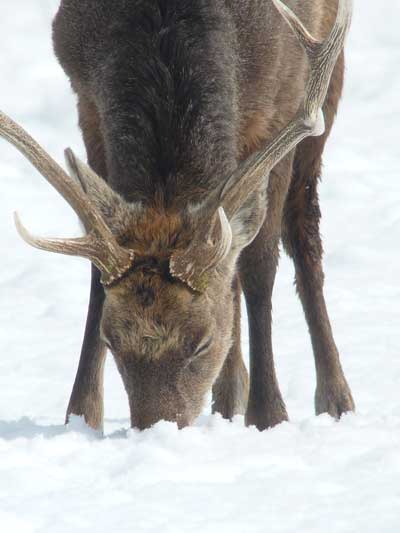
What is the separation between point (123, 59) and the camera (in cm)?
580

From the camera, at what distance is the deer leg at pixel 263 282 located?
646 cm

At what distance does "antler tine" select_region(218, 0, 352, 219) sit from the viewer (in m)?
5.16

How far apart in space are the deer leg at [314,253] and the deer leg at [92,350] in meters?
1.43

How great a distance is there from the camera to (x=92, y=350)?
255 inches

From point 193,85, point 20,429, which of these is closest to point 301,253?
point 193,85

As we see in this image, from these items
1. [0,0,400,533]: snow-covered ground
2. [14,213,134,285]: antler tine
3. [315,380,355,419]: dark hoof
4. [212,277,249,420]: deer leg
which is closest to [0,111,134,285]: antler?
[14,213,134,285]: antler tine

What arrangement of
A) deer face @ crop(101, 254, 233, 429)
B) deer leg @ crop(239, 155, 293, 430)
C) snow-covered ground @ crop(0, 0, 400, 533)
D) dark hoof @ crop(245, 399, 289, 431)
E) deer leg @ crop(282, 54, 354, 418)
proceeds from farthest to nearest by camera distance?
deer leg @ crop(282, 54, 354, 418) < deer leg @ crop(239, 155, 293, 430) < dark hoof @ crop(245, 399, 289, 431) < deer face @ crop(101, 254, 233, 429) < snow-covered ground @ crop(0, 0, 400, 533)

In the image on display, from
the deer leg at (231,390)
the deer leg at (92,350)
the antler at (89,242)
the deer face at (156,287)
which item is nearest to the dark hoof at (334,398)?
the deer leg at (231,390)

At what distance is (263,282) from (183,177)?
1.25 meters

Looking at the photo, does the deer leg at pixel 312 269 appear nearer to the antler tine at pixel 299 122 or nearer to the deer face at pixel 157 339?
the antler tine at pixel 299 122

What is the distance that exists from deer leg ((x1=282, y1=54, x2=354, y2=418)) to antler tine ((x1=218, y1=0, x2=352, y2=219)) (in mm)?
1902

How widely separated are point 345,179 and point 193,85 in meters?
7.57

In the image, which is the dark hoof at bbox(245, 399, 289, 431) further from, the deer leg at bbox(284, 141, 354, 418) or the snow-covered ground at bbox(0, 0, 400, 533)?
the deer leg at bbox(284, 141, 354, 418)

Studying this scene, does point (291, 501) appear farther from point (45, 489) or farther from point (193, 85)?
point (193, 85)
